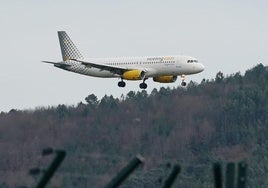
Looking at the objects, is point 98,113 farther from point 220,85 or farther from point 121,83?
point 220,85

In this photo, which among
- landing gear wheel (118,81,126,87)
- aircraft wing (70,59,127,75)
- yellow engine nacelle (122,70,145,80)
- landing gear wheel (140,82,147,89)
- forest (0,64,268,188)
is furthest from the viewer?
aircraft wing (70,59,127,75)

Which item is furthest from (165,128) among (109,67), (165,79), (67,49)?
(165,79)

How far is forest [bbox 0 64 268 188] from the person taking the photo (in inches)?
3684

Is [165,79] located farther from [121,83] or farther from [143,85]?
[121,83]

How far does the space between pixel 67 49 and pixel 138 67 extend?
528 inches

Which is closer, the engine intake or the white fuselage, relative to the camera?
the white fuselage

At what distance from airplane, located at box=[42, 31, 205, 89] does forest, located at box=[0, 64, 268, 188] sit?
18.0 feet

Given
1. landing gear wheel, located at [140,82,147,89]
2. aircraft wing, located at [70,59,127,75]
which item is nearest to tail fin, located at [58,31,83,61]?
aircraft wing, located at [70,59,127,75]

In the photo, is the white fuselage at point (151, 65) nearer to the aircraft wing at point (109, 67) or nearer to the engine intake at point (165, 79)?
the aircraft wing at point (109, 67)

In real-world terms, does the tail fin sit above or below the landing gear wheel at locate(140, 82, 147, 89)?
above

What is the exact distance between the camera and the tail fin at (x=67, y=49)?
11431 cm

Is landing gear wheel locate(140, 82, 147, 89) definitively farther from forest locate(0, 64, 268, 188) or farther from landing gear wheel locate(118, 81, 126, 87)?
forest locate(0, 64, 268, 188)

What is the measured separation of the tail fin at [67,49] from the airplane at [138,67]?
1573 mm

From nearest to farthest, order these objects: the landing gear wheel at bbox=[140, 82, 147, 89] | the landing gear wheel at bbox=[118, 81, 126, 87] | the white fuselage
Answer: the white fuselage < the landing gear wheel at bbox=[140, 82, 147, 89] < the landing gear wheel at bbox=[118, 81, 126, 87]
